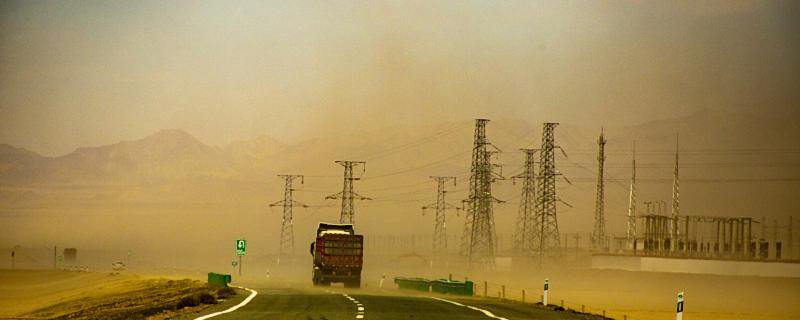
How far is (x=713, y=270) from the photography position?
141625 mm

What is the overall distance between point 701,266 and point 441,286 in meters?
74.8

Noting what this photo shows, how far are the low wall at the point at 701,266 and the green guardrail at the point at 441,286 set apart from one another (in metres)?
62.6

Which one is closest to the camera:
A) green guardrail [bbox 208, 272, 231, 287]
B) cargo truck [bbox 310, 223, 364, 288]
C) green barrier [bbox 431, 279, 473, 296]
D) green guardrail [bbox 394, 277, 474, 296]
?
green guardrail [bbox 208, 272, 231, 287]

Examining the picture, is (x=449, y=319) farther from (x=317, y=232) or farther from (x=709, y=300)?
(x=709, y=300)

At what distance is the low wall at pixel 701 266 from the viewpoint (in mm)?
138125

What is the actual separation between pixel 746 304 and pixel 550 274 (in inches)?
1991

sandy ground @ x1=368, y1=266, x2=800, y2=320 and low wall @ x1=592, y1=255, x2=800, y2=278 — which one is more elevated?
low wall @ x1=592, y1=255, x2=800, y2=278

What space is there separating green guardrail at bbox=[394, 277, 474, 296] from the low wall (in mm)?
62573

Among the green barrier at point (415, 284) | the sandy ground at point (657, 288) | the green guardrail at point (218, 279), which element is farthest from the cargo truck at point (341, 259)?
the sandy ground at point (657, 288)

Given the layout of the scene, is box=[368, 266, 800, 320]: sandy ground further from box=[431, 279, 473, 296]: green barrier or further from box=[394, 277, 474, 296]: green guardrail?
box=[431, 279, 473, 296]: green barrier

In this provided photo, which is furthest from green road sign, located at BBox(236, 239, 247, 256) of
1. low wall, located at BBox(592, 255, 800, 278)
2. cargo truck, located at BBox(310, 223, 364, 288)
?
low wall, located at BBox(592, 255, 800, 278)

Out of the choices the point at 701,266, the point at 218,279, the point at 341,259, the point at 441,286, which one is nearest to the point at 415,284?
the point at 341,259

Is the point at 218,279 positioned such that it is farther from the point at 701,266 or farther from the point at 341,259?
the point at 701,266

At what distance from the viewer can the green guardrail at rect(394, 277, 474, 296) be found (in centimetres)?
7417
